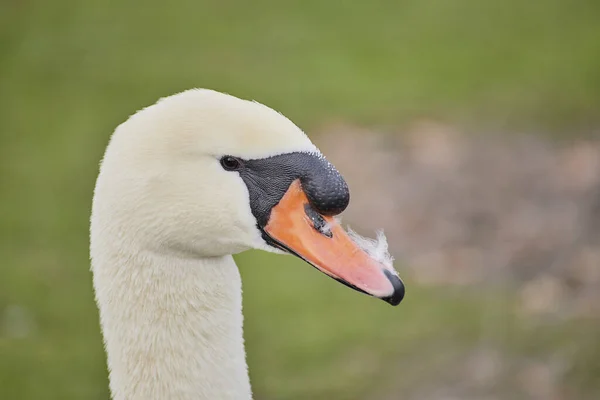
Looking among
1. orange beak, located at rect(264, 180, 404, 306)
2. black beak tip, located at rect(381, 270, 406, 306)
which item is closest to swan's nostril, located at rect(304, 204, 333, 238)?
orange beak, located at rect(264, 180, 404, 306)

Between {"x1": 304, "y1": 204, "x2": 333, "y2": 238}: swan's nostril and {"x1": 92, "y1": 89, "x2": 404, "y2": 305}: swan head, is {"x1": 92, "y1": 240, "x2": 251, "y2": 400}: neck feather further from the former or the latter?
{"x1": 304, "y1": 204, "x2": 333, "y2": 238}: swan's nostril

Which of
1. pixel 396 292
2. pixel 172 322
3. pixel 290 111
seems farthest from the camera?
pixel 290 111

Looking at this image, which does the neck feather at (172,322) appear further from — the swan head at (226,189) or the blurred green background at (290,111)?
the blurred green background at (290,111)

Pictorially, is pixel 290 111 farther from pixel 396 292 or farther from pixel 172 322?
pixel 396 292

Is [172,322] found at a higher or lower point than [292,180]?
lower

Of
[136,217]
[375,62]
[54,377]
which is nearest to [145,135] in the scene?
[136,217]

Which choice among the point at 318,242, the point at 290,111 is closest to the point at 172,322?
the point at 318,242

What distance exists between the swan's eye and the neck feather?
21cm

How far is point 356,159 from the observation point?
20.3 ft

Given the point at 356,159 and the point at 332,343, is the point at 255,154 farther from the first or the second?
the point at 356,159

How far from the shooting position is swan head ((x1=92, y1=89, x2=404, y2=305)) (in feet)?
6.97

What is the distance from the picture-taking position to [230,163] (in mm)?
2156

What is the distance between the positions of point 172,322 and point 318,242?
0.36 m

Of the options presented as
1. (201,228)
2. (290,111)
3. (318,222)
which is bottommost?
(201,228)
